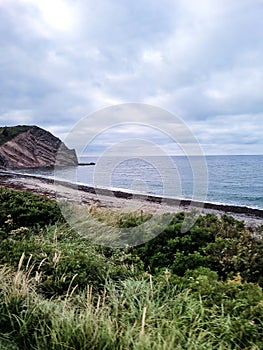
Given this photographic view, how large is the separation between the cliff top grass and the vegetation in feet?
212

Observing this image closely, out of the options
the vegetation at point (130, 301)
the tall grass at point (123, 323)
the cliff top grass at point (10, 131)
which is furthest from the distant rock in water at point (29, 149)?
the tall grass at point (123, 323)

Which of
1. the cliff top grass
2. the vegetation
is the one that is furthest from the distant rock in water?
the vegetation

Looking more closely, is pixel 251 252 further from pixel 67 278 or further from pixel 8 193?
pixel 8 193

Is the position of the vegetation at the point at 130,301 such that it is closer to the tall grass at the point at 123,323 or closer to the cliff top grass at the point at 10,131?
the tall grass at the point at 123,323

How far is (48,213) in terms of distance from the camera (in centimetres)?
821

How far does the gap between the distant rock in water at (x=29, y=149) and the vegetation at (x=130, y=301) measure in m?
52.7

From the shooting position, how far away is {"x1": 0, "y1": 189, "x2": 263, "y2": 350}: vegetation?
296 cm

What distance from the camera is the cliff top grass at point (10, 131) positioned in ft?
220

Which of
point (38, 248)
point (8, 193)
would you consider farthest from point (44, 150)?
point (38, 248)


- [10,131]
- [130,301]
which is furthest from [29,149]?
[130,301]

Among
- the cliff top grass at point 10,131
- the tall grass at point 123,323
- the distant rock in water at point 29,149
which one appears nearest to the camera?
the tall grass at point 123,323

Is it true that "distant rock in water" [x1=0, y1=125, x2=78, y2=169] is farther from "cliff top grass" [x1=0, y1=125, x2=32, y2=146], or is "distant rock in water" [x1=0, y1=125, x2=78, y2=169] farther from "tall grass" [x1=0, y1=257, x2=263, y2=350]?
"tall grass" [x1=0, y1=257, x2=263, y2=350]

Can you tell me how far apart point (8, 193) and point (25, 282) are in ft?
21.2

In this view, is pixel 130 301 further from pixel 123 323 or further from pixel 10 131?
pixel 10 131
